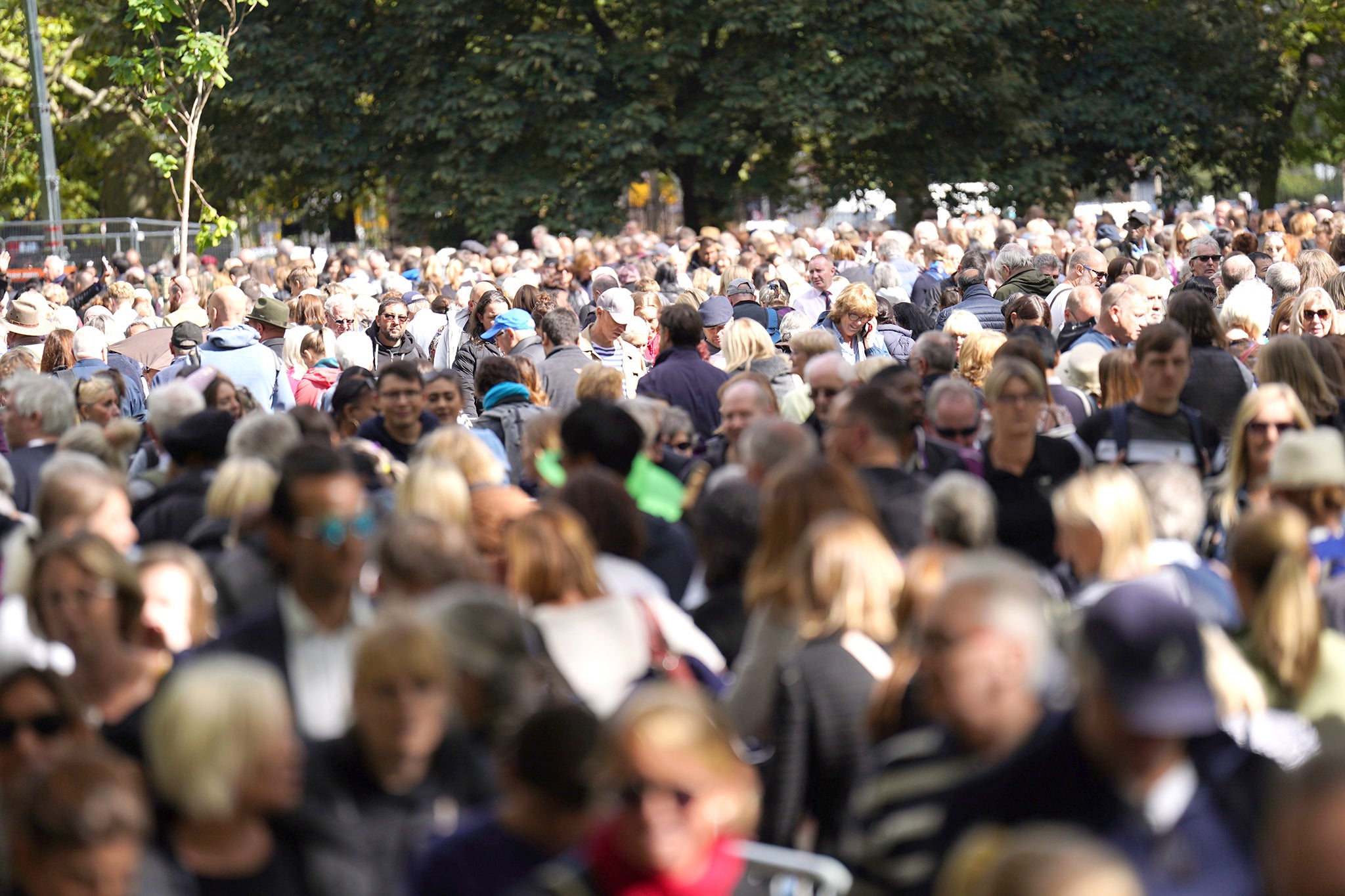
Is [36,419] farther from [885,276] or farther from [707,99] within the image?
[707,99]

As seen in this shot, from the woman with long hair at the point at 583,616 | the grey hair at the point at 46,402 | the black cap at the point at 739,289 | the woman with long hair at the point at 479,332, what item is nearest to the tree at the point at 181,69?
the woman with long hair at the point at 479,332

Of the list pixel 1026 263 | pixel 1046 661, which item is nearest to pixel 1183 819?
pixel 1046 661

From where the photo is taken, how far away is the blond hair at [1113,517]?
463 cm

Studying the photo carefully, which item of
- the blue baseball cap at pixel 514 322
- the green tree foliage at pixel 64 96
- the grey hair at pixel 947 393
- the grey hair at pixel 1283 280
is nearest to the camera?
the grey hair at pixel 947 393

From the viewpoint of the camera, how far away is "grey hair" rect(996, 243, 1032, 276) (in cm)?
1262

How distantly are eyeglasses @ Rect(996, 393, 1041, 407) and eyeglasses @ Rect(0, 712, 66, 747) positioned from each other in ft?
12.4

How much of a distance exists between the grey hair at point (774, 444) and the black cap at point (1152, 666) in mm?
2657

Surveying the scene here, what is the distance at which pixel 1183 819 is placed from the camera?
3.06 metres

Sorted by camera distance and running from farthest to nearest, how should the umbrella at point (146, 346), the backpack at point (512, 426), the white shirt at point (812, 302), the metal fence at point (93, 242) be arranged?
1. the metal fence at point (93, 242)
2. the white shirt at point (812, 302)
3. the umbrella at point (146, 346)
4. the backpack at point (512, 426)

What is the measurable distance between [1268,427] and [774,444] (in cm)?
180

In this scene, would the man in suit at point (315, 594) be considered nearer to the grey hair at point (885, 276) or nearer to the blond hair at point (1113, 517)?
the blond hair at point (1113, 517)

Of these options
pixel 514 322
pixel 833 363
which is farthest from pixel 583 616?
pixel 514 322

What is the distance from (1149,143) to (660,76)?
880 cm

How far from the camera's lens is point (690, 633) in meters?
4.59
